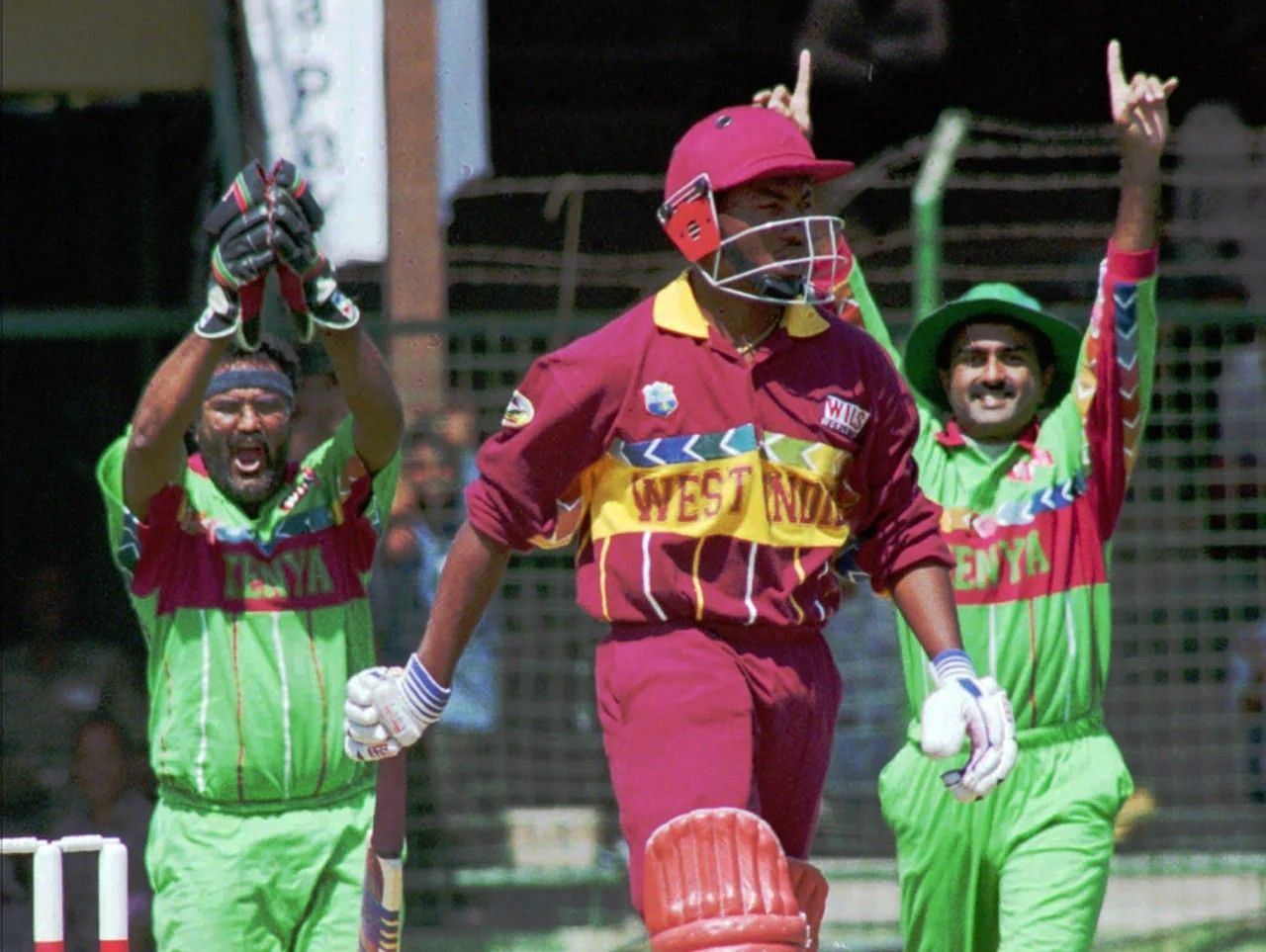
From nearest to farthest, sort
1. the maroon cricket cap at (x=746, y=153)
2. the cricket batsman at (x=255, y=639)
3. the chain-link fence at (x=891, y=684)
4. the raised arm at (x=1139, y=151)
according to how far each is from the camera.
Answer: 1. the maroon cricket cap at (x=746, y=153)
2. the cricket batsman at (x=255, y=639)
3. the raised arm at (x=1139, y=151)
4. the chain-link fence at (x=891, y=684)

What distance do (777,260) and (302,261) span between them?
1266mm

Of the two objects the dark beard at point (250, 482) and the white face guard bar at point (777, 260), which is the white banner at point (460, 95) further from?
the white face guard bar at point (777, 260)

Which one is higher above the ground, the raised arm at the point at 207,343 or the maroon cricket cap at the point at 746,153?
the maroon cricket cap at the point at 746,153

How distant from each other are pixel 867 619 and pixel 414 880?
1.76 m

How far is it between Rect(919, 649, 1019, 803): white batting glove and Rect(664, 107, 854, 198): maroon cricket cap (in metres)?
0.98

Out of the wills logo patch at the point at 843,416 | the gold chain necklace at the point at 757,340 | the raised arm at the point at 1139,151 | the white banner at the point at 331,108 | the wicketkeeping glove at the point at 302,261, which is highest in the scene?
the white banner at the point at 331,108

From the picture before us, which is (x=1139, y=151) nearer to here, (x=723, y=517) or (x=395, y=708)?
(x=723, y=517)

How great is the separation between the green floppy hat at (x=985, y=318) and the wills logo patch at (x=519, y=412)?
1.74 metres

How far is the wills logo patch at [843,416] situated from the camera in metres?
4.53

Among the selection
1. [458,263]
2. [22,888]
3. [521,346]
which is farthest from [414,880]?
[458,263]

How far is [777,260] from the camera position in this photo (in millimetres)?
4500

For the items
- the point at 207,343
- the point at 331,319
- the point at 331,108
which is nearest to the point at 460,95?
the point at 331,108

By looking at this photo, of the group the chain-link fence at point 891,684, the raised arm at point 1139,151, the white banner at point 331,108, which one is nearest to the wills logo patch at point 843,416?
the raised arm at point 1139,151

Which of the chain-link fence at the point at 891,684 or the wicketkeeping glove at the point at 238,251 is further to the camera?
the chain-link fence at the point at 891,684
